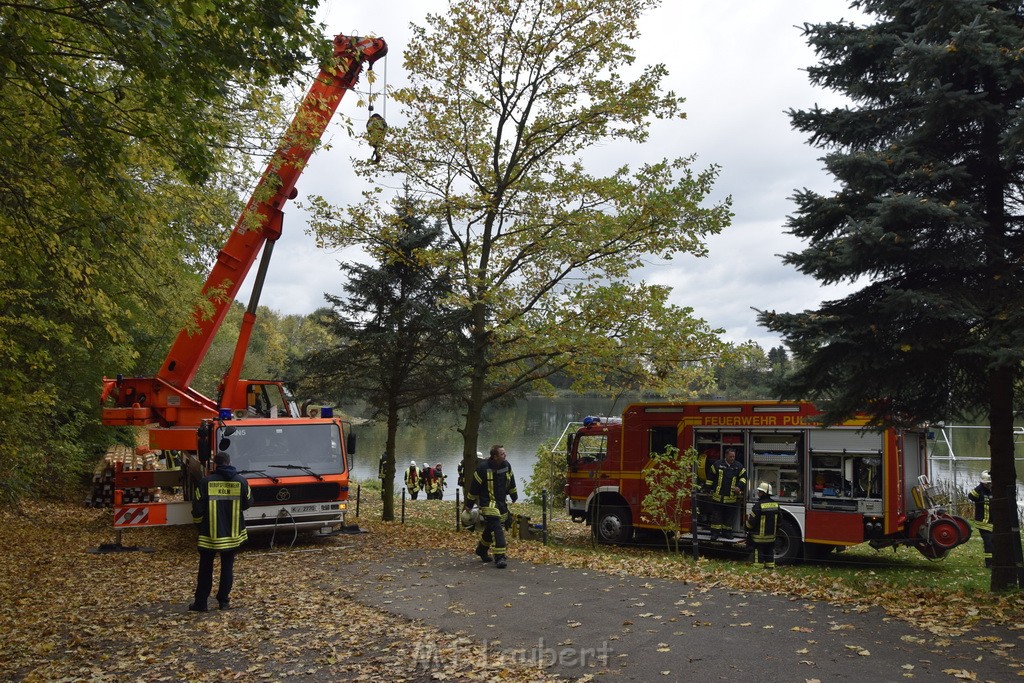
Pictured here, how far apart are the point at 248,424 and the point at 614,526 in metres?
6.86

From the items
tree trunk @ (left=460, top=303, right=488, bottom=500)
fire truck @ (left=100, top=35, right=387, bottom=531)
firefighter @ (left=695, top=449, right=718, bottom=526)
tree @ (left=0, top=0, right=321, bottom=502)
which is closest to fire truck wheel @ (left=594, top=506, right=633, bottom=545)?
firefighter @ (left=695, top=449, right=718, bottom=526)

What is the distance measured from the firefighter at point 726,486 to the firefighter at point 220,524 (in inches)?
295

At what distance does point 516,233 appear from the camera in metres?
15.7

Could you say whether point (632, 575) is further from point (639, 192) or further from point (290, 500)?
point (639, 192)

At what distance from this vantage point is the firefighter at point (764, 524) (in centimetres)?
1181

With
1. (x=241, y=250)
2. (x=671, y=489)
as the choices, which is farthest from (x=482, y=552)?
(x=241, y=250)

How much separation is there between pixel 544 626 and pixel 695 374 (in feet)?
26.0

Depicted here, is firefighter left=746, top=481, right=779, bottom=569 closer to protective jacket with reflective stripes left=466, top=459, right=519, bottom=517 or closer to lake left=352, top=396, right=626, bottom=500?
protective jacket with reflective stripes left=466, top=459, right=519, bottom=517

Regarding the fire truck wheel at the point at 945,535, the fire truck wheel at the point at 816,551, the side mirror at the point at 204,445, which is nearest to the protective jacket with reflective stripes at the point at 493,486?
the side mirror at the point at 204,445

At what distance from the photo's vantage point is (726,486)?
1309 centimetres

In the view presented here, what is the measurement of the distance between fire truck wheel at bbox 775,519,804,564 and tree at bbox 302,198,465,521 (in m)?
8.09

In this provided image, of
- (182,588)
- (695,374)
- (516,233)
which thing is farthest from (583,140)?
(182,588)

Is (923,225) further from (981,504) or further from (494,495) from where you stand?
(981,504)

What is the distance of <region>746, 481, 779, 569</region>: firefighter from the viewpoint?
11812 millimetres
